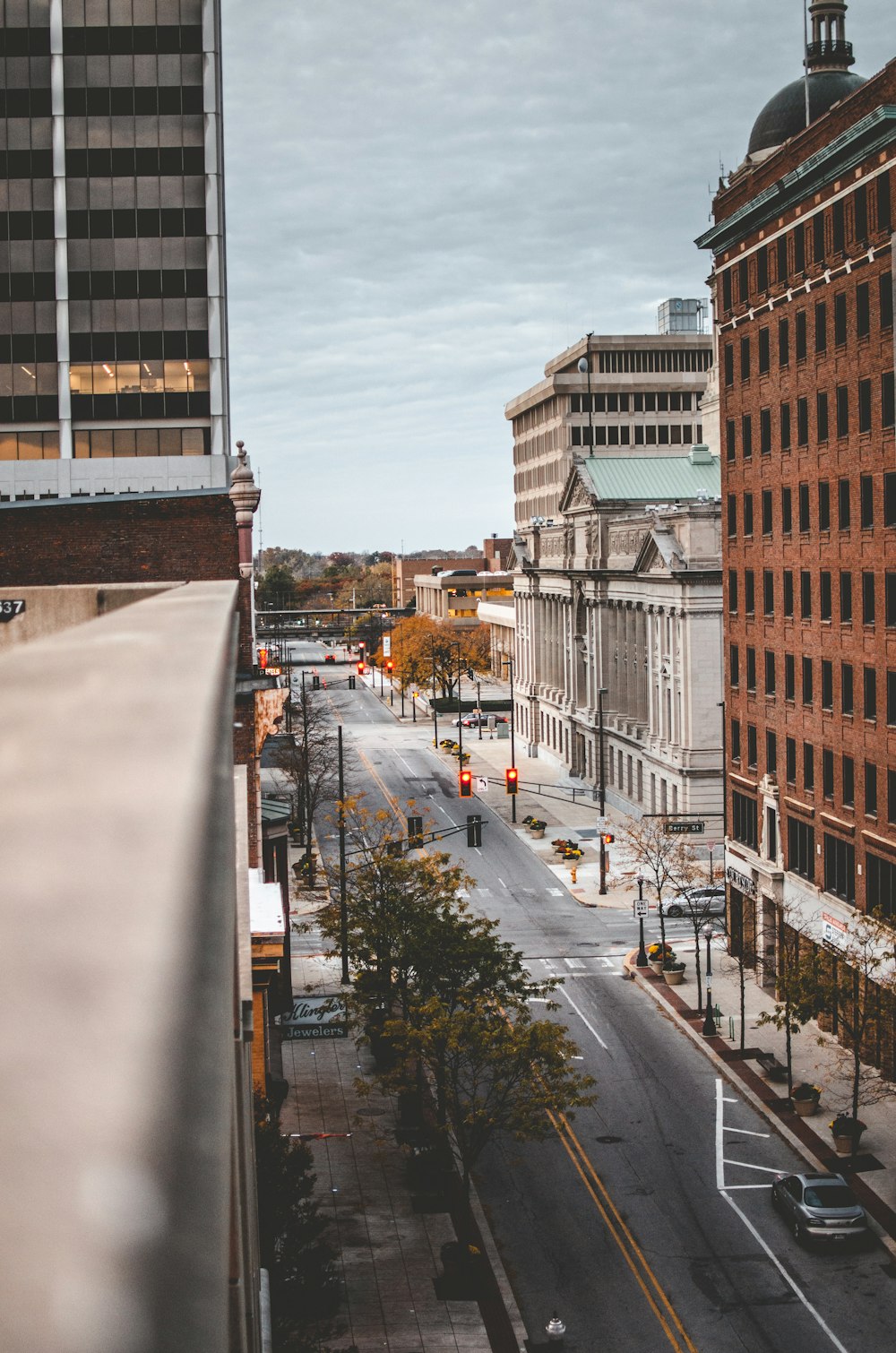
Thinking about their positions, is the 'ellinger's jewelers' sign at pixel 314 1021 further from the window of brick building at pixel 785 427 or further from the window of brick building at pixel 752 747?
the window of brick building at pixel 785 427

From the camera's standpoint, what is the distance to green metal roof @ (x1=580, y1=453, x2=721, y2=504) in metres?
93.1

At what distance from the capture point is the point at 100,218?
63094 millimetres

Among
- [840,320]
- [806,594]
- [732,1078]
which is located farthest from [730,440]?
[732,1078]

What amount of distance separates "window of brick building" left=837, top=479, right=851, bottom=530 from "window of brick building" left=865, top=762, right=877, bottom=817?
7.25 m

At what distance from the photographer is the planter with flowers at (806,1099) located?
36656mm

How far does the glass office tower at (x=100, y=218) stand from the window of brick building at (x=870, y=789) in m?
38.6

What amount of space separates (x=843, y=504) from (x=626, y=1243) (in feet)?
74.5

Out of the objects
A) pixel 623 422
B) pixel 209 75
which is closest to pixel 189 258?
pixel 209 75

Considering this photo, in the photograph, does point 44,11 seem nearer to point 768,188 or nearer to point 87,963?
point 768,188

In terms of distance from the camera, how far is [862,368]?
131ft

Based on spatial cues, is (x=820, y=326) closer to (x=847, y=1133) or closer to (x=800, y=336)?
(x=800, y=336)

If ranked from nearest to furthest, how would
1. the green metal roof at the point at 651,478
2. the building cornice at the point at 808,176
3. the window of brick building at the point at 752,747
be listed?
1. the building cornice at the point at 808,176
2. the window of brick building at the point at 752,747
3. the green metal roof at the point at 651,478

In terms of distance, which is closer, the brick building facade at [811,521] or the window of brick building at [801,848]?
the brick building facade at [811,521]

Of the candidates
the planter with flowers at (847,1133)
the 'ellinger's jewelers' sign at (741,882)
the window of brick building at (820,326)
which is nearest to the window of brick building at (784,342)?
the window of brick building at (820,326)
